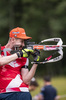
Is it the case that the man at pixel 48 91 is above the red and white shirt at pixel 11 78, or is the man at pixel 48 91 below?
below

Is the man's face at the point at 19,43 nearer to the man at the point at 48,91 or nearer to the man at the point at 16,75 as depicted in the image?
the man at the point at 16,75

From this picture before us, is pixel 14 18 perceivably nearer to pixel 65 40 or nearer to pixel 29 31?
pixel 29 31

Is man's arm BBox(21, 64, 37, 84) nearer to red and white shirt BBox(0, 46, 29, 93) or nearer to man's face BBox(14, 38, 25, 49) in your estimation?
red and white shirt BBox(0, 46, 29, 93)

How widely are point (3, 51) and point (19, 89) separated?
632mm

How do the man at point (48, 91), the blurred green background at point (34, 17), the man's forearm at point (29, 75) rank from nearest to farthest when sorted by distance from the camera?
the man's forearm at point (29, 75)
the man at point (48, 91)
the blurred green background at point (34, 17)

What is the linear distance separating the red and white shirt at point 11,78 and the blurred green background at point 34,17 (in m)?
17.6

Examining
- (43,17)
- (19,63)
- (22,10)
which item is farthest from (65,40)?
(19,63)

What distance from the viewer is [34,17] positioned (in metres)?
24.2

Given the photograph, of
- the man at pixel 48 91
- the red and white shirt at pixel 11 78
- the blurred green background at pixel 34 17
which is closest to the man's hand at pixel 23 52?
the red and white shirt at pixel 11 78

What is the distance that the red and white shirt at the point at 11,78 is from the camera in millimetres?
4688

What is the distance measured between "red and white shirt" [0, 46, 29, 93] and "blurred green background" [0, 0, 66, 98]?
57.8 feet

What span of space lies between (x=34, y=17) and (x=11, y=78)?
19722 millimetres

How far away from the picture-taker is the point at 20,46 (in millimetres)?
4711

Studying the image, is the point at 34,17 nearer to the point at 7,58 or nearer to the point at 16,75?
the point at 16,75
